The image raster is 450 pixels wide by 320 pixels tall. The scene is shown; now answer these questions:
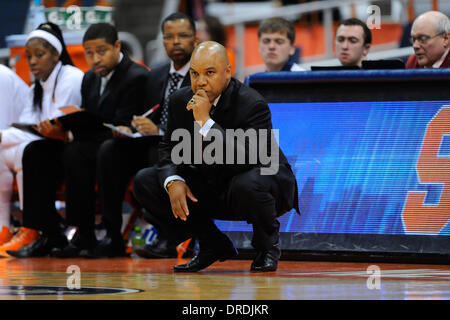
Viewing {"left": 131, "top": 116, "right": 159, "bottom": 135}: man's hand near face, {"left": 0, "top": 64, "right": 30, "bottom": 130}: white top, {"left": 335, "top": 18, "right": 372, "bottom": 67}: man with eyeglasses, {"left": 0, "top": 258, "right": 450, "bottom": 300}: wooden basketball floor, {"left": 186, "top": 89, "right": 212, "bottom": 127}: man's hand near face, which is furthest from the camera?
{"left": 0, "top": 64, "right": 30, "bottom": 130}: white top

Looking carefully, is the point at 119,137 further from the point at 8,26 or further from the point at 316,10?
the point at 8,26

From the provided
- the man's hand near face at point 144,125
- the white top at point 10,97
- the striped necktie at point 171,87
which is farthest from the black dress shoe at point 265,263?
the white top at point 10,97

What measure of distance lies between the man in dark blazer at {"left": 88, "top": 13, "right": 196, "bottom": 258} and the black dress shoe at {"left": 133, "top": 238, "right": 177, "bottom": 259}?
66mm

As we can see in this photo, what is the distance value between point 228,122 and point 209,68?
329 millimetres

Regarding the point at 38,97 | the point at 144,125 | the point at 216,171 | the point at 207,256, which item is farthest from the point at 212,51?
the point at 38,97

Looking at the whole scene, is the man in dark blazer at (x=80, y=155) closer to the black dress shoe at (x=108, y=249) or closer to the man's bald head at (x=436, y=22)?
the black dress shoe at (x=108, y=249)

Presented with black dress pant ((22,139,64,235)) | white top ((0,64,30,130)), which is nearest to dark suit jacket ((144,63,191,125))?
black dress pant ((22,139,64,235))

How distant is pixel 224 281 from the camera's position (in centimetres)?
439

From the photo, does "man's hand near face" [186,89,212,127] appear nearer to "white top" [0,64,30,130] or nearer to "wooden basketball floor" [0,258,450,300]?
"wooden basketball floor" [0,258,450,300]

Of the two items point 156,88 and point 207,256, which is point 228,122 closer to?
point 207,256

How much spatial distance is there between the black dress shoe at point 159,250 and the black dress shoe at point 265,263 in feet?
4.68

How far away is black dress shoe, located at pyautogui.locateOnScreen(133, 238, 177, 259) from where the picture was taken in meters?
6.30

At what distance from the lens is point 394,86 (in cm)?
571

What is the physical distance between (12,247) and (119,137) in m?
1.28
